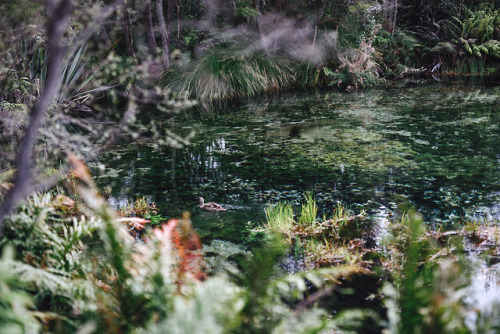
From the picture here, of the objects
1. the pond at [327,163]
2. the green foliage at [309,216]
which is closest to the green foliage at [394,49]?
the pond at [327,163]

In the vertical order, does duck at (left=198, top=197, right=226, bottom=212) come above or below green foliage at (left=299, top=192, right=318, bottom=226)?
below

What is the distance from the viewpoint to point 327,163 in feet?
13.9

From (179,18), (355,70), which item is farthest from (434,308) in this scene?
(179,18)

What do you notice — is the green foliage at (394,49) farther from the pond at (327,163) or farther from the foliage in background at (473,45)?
the pond at (327,163)

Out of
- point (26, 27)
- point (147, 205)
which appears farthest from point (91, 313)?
point (26, 27)

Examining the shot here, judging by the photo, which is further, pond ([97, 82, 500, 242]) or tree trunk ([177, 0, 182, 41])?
tree trunk ([177, 0, 182, 41])

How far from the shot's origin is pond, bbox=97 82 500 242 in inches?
126

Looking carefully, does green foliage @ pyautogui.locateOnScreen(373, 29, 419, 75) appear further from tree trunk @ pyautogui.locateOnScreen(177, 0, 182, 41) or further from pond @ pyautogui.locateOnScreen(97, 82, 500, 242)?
tree trunk @ pyautogui.locateOnScreen(177, 0, 182, 41)

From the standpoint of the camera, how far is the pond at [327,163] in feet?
10.5

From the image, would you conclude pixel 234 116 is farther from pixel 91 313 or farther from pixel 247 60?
pixel 91 313

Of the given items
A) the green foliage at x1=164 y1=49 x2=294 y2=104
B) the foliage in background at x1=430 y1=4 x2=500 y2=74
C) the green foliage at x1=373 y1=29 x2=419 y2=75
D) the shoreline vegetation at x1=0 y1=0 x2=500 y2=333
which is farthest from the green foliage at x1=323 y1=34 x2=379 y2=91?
the shoreline vegetation at x1=0 y1=0 x2=500 y2=333

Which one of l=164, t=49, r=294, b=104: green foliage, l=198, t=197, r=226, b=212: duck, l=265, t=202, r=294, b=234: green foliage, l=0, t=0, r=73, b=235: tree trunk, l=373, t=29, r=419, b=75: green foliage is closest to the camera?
l=0, t=0, r=73, b=235: tree trunk

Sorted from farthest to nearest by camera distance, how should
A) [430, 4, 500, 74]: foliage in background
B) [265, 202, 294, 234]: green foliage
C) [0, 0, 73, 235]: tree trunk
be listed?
[430, 4, 500, 74]: foliage in background
[265, 202, 294, 234]: green foliage
[0, 0, 73, 235]: tree trunk

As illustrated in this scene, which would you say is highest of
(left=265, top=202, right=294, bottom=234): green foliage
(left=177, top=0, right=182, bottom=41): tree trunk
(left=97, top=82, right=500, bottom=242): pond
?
(left=177, top=0, right=182, bottom=41): tree trunk
